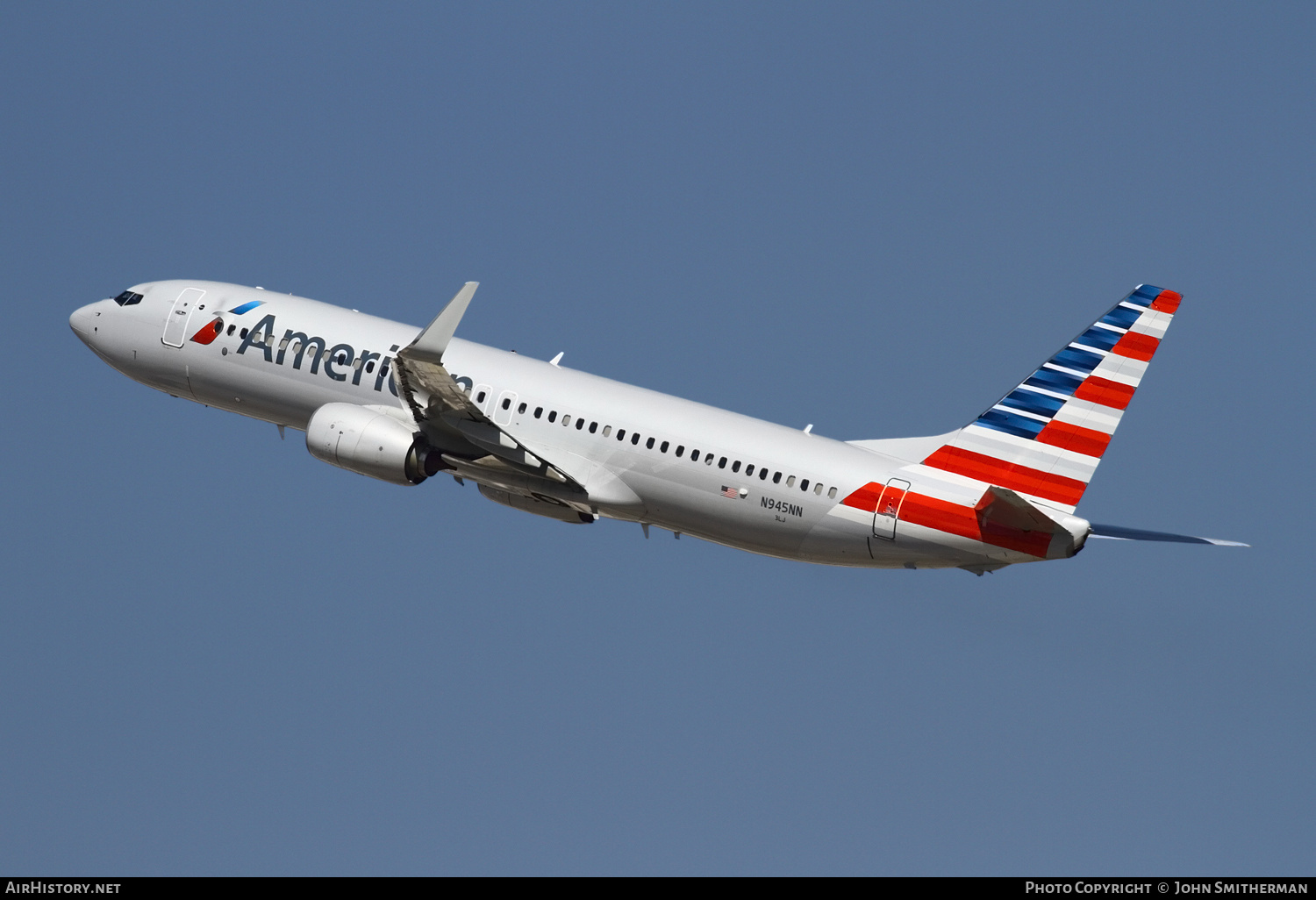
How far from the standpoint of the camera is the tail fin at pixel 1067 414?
44312 millimetres

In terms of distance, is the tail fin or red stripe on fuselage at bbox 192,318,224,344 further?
red stripe on fuselage at bbox 192,318,224,344

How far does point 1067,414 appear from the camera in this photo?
44719mm

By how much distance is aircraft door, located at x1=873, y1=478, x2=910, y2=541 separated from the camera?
145 ft

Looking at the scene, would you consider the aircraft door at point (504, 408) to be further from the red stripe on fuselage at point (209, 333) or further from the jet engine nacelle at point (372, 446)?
→ the red stripe on fuselage at point (209, 333)

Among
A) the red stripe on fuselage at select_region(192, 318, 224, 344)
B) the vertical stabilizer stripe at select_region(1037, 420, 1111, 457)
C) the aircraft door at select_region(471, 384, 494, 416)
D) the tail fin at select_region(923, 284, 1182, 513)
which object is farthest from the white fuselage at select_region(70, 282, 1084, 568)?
the vertical stabilizer stripe at select_region(1037, 420, 1111, 457)

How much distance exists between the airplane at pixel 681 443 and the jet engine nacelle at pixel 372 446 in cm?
5

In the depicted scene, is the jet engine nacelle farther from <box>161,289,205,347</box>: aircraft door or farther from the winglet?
<box>161,289,205,347</box>: aircraft door

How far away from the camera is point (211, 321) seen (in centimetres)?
5109

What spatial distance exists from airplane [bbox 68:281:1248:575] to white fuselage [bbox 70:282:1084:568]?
0.05 meters

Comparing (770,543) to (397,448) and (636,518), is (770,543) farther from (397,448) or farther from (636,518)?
(397,448)
